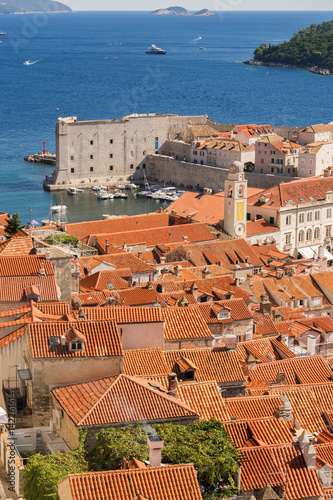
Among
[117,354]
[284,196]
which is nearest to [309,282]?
[284,196]

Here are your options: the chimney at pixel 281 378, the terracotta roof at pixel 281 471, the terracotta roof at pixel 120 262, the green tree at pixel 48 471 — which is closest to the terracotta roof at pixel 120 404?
the green tree at pixel 48 471

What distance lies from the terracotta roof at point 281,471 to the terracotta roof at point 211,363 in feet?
14.5

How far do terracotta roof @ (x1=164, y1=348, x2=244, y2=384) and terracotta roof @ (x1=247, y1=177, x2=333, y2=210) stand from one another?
37296mm

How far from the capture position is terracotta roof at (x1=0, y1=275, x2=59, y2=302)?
75.8 ft

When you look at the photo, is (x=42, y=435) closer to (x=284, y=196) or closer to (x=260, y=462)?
(x=260, y=462)

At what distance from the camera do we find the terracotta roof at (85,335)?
1644 cm

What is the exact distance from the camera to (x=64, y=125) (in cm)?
8469

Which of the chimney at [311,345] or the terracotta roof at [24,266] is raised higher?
the terracotta roof at [24,266]

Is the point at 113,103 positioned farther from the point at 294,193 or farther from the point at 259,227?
the point at 259,227

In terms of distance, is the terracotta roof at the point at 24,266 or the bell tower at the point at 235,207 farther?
the bell tower at the point at 235,207

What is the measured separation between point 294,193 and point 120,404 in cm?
4462

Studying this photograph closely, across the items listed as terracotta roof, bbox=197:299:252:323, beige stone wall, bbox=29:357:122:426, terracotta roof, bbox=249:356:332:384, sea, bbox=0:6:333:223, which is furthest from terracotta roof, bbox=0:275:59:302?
sea, bbox=0:6:333:223

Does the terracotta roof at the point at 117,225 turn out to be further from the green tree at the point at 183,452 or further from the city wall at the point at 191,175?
the green tree at the point at 183,452

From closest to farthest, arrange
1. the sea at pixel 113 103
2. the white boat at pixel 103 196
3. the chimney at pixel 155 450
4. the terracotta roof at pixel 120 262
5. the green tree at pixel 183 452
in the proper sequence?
the chimney at pixel 155 450, the green tree at pixel 183 452, the terracotta roof at pixel 120 262, the white boat at pixel 103 196, the sea at pixel 113 103
